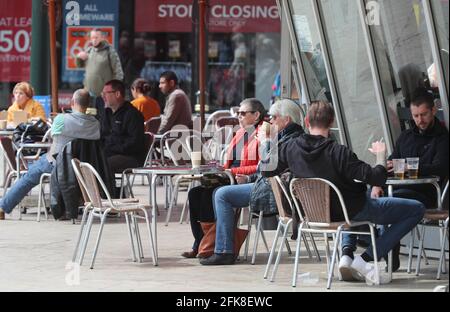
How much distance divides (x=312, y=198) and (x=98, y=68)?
31.6ft

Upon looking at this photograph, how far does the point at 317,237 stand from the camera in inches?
473

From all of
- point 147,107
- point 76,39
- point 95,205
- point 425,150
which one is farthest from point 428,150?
point 76,39

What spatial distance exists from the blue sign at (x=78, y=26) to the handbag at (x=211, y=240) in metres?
11.1

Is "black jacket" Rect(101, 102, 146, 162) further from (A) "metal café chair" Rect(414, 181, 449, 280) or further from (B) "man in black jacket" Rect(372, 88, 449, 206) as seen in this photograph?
(A) "metal café chair" Rect(414, 181, 449, 280)

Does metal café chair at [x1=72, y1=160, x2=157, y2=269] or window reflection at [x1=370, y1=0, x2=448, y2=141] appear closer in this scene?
metal café chair at [x1=72, y1=160, x2=157, y2=269]

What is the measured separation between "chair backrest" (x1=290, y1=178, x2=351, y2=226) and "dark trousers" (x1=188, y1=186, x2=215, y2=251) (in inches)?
62.7

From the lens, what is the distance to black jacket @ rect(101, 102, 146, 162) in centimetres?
1373

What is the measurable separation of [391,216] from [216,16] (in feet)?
41.1

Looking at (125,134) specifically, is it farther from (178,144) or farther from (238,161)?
(238,161)

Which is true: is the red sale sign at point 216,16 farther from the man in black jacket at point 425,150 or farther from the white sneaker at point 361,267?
the white sneaker at point 361,267

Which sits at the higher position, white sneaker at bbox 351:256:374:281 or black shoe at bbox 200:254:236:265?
white sneaker at bbox 351:256:374:281

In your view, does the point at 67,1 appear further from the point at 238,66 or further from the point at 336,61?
the point at 336,61

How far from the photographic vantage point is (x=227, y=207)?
10234 millimetres

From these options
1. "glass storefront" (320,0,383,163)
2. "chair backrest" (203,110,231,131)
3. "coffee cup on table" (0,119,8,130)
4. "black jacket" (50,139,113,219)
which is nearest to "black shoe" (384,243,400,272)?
"glass storefront" (320,0,383,163)
